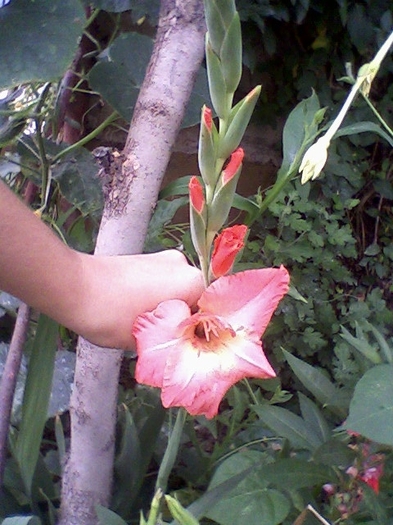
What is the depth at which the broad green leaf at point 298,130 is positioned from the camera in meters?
0.68

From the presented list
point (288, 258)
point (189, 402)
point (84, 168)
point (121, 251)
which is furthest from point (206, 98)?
point (288, 258)

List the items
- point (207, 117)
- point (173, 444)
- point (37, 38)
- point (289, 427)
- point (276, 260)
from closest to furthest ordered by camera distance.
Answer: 1. point (207, 117)
2. point (173, 444)
3. point (37, 38)
4. point (289, 427)
5. point (276, 260)

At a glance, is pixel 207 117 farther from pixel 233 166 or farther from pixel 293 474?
pixel 293 474

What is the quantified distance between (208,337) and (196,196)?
0.11m

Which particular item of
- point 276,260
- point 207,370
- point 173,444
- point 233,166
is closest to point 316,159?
point 233,166

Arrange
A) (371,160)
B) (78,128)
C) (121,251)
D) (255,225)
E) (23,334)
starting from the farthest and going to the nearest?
1. (371,160)
2. (255,225)
3. (78,128)
4. (23,334)
5. (121,251)

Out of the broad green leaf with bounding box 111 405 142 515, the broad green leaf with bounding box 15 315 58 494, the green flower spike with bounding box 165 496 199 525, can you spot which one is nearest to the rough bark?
the broad green leaf with bounding box 15 315 58 494

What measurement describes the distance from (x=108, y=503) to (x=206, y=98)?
1.84 feet

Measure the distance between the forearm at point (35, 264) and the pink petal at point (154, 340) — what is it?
0.22 feet

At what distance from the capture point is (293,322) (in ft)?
4.35

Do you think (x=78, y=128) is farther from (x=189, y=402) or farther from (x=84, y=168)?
(x=189, y=402)

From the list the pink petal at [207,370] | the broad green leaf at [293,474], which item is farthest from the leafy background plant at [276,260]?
the pink petal at [207,370]

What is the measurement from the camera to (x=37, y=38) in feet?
2.05

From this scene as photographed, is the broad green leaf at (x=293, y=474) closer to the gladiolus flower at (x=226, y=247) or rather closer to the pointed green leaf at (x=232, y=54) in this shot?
the gladiolus flower at (x=226, y=247)
